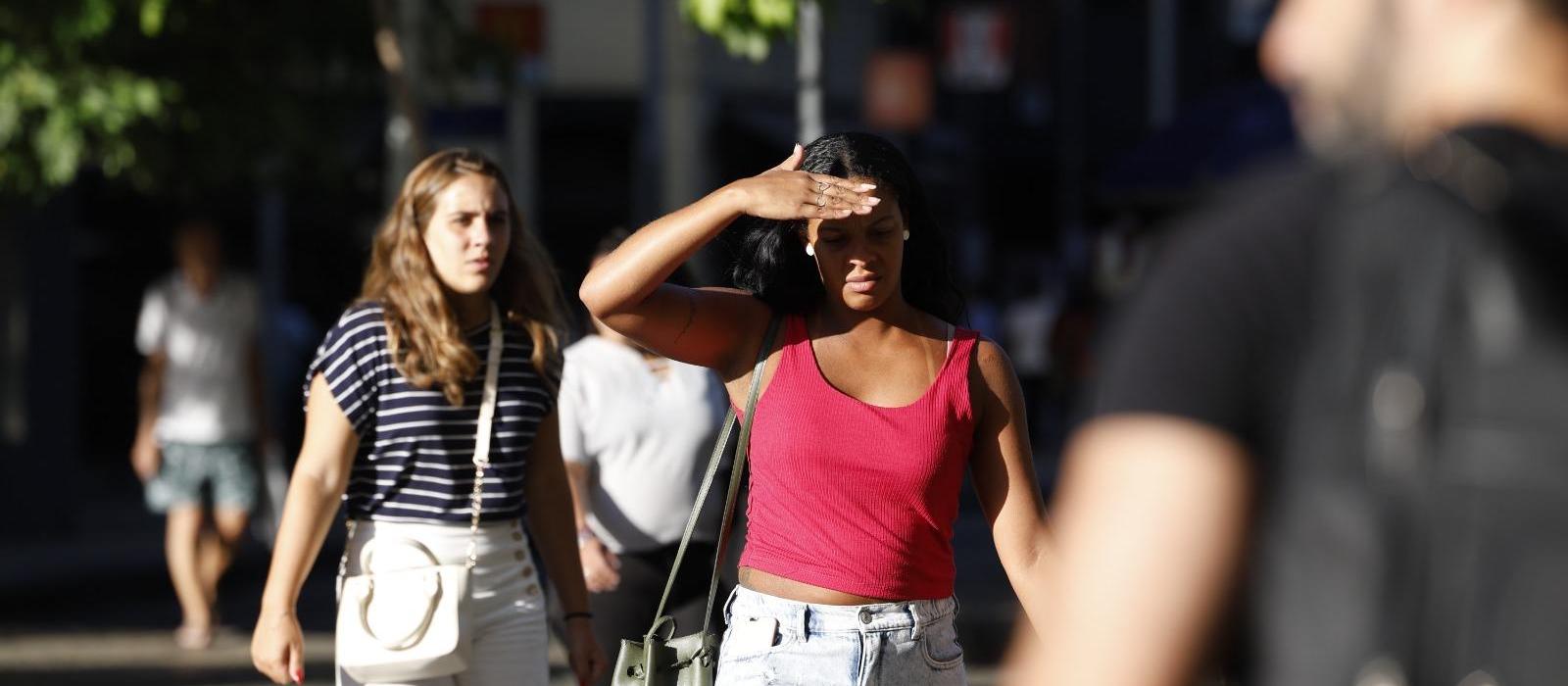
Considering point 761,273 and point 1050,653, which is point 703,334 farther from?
point 1050,653

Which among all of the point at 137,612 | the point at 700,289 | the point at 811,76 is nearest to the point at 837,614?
the point at 700,289

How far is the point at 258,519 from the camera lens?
1445cm

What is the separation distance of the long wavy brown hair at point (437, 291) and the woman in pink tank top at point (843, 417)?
0.88 m

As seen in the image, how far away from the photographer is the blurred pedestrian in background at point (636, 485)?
5.43 metres

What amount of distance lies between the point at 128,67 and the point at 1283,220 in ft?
36.0

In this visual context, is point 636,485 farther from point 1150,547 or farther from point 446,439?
point 1150,547

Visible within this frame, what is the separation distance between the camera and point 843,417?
141 inches

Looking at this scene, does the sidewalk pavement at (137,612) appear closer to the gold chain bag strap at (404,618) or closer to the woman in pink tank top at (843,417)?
the gold chain bag strap at (404,618)

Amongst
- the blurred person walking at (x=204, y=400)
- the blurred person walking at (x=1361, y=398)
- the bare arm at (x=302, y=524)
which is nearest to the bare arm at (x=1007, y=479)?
the bare arm at (x=302, y=524)

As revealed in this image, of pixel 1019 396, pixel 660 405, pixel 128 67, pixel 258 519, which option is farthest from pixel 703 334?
pixel 258 519

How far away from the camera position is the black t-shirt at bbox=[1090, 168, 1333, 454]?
152cm

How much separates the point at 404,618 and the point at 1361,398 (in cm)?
311

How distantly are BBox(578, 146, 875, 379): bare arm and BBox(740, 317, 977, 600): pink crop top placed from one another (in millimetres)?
141

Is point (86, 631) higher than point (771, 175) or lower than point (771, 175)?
lower
